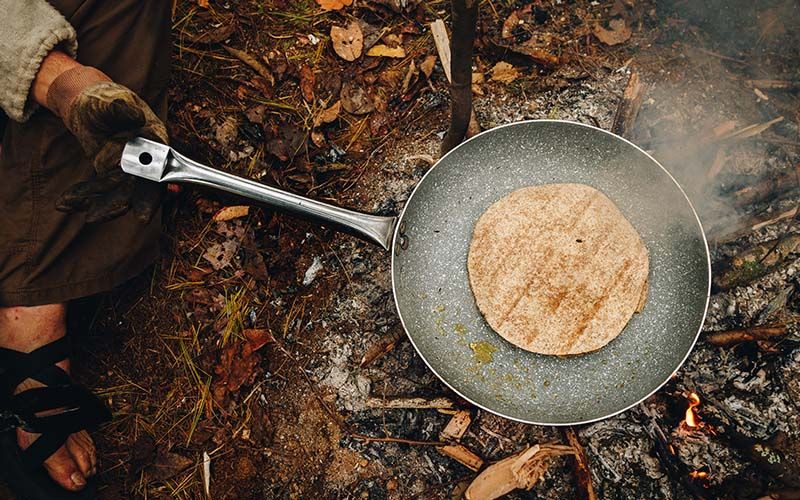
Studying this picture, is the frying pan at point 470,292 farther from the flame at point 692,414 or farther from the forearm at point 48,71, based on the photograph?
the forearm at point 48,71

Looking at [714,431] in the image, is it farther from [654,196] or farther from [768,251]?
[654,196]

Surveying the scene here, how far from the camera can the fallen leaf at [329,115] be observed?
224 centimetres

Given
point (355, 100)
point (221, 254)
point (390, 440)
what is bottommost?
point (390, 440)

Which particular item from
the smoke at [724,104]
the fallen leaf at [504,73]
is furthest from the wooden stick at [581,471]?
the fallen leaf at [504,73]

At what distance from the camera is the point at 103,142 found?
1.56 meters

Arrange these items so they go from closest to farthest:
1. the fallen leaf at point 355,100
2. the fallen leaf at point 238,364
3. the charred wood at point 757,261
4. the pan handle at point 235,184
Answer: the pan handle at point 235,184 → the charred wood at point 757,261 → the fallen leaf at point 238,364 → the fallen leaf at point 355,100

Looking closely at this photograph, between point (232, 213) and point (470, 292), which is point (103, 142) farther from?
point (470, 292)

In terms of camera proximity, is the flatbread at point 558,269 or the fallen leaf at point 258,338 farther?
the fallen leaf at point 258,338

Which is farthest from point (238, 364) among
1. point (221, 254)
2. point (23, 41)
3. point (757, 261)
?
point (757, 261)

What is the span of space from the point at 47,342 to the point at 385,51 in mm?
1869

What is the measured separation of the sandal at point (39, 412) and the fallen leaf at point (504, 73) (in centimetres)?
213

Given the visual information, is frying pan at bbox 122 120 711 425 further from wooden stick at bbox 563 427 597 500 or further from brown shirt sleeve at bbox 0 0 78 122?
brown shirt sleeve at bbox 0 0 78 122

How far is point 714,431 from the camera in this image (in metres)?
1.82

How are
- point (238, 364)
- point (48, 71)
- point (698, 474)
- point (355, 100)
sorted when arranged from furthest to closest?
point (355, 100) < point (238, 364) < point (698, 474) < point (48, 71)
